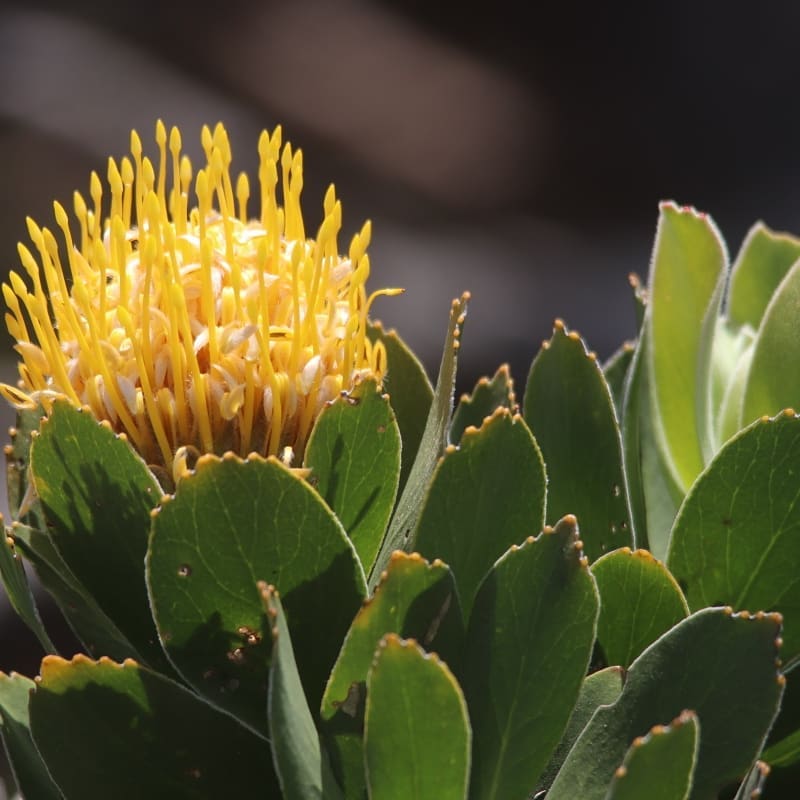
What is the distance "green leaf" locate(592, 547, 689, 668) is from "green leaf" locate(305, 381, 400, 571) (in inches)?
5.9

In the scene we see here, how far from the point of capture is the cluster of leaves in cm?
62

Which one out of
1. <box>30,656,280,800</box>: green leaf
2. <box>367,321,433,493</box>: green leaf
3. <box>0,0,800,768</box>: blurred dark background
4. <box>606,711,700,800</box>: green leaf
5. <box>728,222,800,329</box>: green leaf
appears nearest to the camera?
<box>606,711,700,800</box>: green leaf

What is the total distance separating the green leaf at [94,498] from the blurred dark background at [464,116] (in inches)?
168

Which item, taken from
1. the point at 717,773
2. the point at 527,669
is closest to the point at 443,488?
the point at 527,669

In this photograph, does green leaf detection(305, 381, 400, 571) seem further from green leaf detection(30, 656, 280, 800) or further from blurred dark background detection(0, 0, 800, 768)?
blurred dark background detection(0, 0, 800, 768)

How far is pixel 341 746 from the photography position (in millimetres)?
675

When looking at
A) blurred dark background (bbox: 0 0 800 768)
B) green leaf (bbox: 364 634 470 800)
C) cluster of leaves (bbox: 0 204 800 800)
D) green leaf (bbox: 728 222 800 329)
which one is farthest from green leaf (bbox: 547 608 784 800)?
blurred dark background (bbox: 0 0 800 768)

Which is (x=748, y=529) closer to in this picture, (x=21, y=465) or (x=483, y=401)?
(x=483, y=401)

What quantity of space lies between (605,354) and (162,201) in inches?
161

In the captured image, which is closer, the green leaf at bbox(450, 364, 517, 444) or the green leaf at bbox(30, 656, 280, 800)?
the green leaf at bbox(30, 656, 280, 800)

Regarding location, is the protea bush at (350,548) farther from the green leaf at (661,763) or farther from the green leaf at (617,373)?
the green leaf at (617,373)

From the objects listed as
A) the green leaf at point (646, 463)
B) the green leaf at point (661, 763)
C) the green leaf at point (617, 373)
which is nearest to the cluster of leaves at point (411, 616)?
the green leaf at point (661, 763)

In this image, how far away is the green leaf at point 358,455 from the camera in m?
0.76

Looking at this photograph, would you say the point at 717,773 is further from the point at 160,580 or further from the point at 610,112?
the point at 610,112
